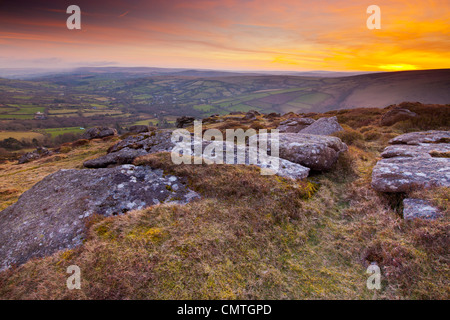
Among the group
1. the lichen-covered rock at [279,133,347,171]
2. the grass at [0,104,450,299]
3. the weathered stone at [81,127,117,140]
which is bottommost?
the grass at [0,104,450,299]

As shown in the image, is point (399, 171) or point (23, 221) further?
point (399, 171)

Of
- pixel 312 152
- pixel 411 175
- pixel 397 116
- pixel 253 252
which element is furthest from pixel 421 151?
pixel 397 116

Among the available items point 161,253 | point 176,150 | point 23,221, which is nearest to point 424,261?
point 161,253

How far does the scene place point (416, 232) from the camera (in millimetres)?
4648

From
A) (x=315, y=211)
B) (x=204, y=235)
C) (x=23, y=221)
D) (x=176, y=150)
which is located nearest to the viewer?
(x=204, y=235)

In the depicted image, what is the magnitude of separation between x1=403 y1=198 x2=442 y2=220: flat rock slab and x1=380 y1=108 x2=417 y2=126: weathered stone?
20.5m

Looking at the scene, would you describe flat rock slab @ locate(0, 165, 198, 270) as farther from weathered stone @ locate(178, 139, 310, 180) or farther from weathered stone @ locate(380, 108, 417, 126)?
weathered stone @ locate(380, 108, 417, 126)

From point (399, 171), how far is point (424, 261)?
3.71 meters

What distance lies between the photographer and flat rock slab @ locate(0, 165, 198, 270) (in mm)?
5055

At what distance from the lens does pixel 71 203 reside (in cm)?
611
